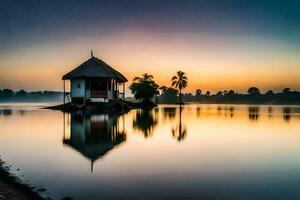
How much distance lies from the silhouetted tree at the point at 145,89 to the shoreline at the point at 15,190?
59.7 metres

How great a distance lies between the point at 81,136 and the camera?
18.3 meters

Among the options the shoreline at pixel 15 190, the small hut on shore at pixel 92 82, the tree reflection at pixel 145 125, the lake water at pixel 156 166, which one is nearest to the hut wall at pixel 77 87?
the small hut on shore at pixel 92 82

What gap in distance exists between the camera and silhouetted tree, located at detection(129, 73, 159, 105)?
225ft

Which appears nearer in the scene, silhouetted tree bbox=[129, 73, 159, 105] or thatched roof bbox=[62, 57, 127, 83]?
thatched roof bbox=[62, 57, 127, 83]

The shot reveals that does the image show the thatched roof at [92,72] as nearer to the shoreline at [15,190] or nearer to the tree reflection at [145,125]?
the tree reflection at [145,125]

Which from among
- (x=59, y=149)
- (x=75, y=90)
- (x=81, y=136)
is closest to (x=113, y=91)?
(x=75, y=90)

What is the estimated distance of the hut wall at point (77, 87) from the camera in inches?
1784

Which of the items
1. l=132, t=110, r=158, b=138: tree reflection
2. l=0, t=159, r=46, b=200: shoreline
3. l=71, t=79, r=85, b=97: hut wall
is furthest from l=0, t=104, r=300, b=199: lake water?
l=71, t=79, r=85, b=97: hut wall

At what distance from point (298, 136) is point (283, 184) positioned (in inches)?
510

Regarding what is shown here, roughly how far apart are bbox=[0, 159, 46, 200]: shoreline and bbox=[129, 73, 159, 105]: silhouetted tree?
59663mm

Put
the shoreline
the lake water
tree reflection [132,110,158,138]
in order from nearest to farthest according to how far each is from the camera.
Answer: the shoreline < the lake water < tree reflection [132,110,158,138]

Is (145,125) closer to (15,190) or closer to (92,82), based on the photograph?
(15,190)

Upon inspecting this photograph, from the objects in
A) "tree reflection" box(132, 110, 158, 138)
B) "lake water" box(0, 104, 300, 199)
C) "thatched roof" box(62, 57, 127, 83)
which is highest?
"thatched roof" box(62, 57, 127, 83)

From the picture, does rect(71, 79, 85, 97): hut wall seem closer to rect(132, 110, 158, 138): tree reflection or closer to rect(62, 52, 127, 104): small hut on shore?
rect(62, 52, 127, 104): small hut on shore
